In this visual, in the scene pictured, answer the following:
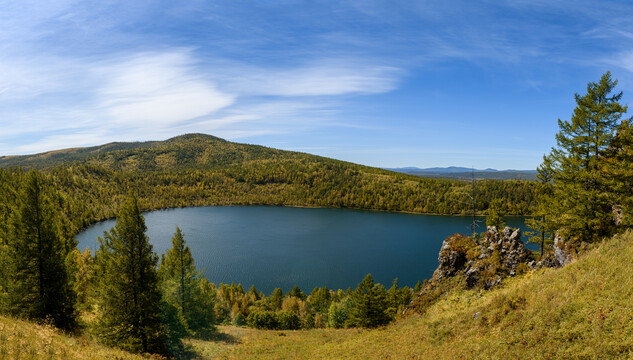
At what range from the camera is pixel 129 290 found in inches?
773

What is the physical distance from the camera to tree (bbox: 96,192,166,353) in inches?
755

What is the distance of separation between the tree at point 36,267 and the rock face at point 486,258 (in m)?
32.8

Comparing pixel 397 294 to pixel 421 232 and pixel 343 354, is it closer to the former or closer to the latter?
pixel 343 354

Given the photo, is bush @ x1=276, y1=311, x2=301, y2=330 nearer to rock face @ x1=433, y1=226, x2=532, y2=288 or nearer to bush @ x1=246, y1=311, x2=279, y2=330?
bush @ x1=246, y1=311, x2=279, y2=330

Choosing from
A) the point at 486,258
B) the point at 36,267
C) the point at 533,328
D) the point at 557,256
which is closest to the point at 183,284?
the point at 36,267

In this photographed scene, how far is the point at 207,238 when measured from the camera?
123 meters

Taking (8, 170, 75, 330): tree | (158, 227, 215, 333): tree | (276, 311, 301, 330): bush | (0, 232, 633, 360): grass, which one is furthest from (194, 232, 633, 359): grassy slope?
(276, 311, 301, 330): bush

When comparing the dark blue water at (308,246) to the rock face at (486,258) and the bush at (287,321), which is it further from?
the rock face at (486,258)

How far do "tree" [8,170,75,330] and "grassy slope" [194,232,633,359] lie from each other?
66.6ft

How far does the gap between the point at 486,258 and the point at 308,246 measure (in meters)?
88.5

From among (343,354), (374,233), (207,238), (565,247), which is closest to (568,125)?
(565,247)

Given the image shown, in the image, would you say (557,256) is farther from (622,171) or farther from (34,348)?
(34,348)

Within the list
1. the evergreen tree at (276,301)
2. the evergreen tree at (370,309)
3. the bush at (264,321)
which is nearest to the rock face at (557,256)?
the evergreen tree at (370,309)

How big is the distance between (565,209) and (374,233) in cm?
10968
